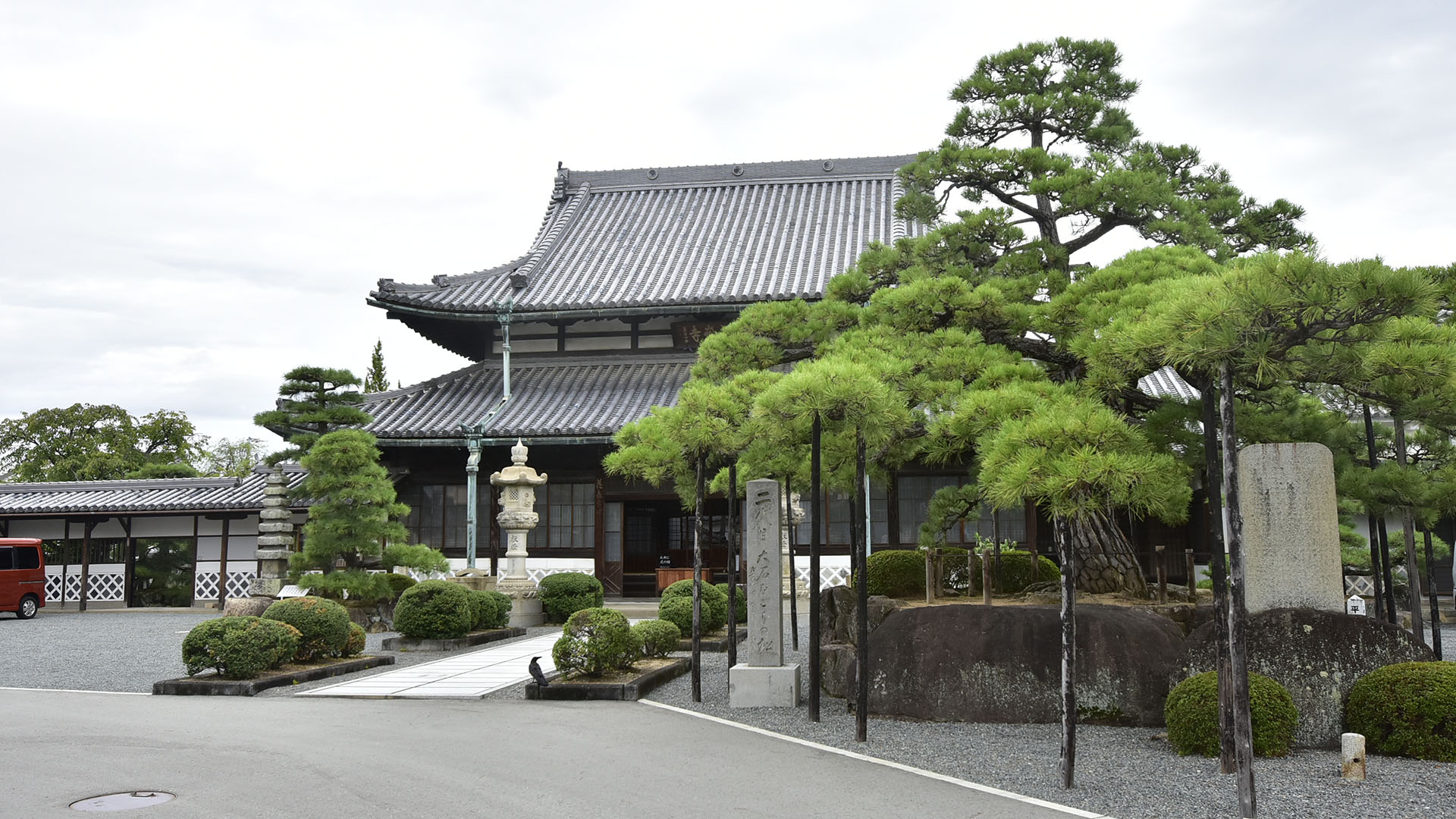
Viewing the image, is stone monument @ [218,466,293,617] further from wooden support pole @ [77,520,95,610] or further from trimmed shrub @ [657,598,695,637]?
wooden support pole @ [77,520,95,610]

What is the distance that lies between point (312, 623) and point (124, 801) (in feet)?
19.8

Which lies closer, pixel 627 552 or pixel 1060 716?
pixel 1060 716

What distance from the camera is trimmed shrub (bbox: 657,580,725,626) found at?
1457 cm

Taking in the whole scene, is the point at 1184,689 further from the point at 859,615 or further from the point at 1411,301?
the point at 1411,301

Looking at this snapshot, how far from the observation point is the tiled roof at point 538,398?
19.8m

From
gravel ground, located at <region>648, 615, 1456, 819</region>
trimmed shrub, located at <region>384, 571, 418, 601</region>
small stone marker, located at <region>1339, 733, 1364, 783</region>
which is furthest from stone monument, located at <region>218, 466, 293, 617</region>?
small stone marker, located at <region>1339, 733, 1364, 783</region>

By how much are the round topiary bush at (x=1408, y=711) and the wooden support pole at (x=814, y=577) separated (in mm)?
3869

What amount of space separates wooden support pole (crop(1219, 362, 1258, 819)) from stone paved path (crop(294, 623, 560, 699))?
706cm

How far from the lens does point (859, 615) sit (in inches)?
281

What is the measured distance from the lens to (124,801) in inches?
222

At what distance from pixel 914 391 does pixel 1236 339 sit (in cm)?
280

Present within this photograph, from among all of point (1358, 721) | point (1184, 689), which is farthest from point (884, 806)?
point (1358, 721)

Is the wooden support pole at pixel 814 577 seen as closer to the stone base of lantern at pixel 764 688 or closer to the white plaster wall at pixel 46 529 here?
the stone base of lantern at pixel 764 688

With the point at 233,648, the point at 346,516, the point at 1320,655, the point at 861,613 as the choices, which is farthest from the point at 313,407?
the point at 1320,655
